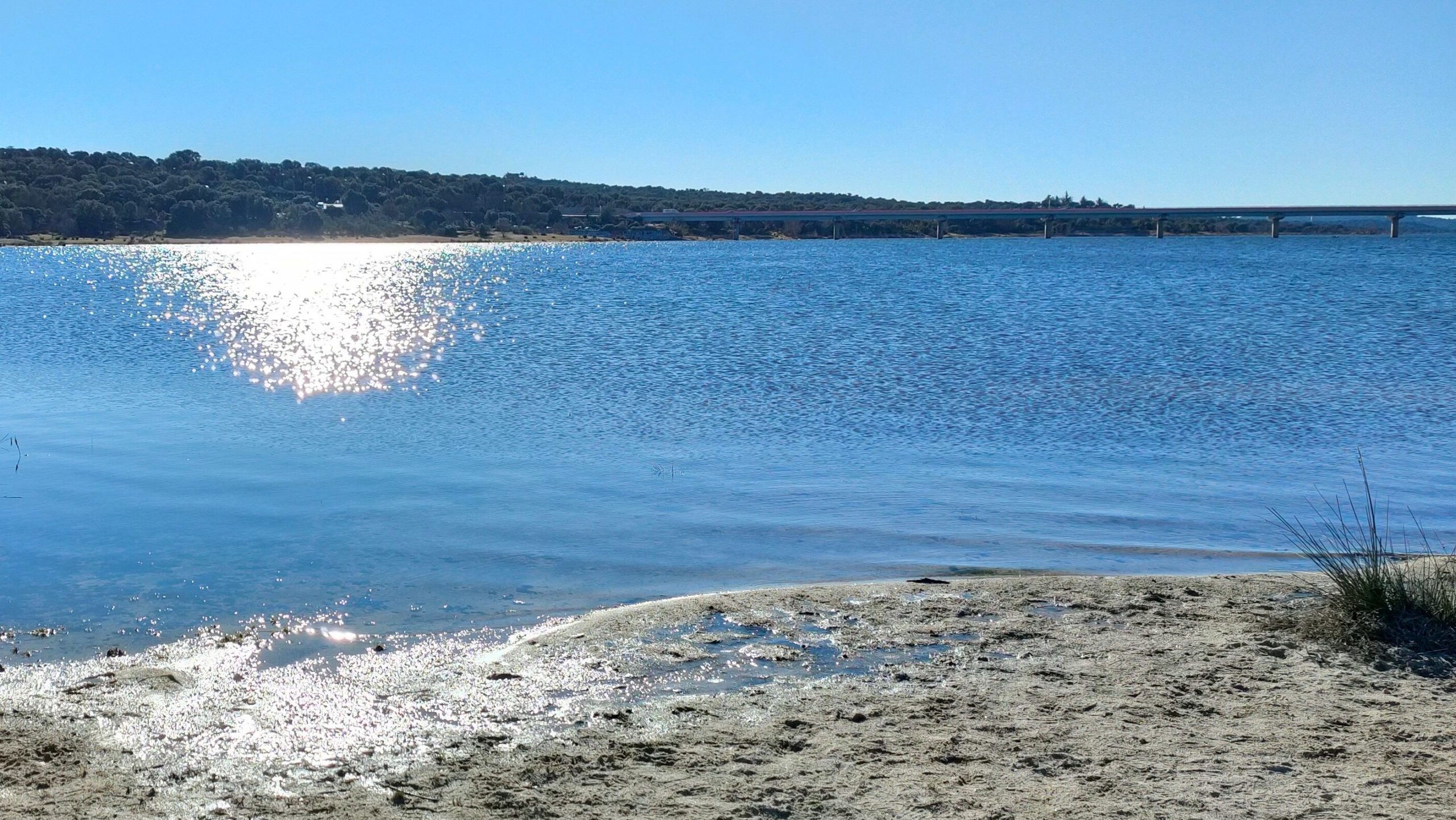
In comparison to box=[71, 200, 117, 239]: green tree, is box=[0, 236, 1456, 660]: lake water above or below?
below

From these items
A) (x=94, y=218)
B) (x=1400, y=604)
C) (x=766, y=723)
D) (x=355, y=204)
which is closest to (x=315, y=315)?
(x=766, y=723)

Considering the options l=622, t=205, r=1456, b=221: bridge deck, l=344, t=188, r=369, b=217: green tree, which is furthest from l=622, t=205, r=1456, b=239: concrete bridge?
l=344, t=188, r=369, b=217: green tree

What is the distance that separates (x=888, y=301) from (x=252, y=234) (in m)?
107

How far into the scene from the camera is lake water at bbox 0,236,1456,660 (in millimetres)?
10375

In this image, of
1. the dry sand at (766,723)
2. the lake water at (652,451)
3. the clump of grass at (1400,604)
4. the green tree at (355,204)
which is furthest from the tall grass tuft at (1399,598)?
the green tree at (355,204)

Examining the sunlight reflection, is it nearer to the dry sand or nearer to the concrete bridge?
the dry sand

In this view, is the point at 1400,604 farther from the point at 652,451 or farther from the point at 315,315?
the point at 315,315

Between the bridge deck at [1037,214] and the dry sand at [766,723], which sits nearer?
the dry sand at [766,723]

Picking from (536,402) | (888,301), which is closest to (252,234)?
(888,301)

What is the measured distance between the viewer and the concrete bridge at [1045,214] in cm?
11731

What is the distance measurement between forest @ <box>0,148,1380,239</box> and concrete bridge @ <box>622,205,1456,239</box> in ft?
23.5

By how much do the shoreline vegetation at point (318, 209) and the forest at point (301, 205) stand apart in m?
0.15

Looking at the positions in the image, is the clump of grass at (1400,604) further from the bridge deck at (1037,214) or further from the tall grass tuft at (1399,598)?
the bridge deck at (1037,214)

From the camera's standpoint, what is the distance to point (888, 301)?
161 ft
